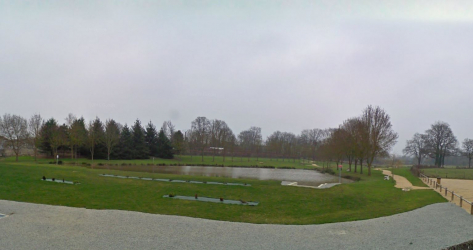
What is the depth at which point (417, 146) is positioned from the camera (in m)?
66.9

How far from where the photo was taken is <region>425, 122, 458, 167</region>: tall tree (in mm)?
59281

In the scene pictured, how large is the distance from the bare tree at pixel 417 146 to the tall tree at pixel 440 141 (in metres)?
1.99

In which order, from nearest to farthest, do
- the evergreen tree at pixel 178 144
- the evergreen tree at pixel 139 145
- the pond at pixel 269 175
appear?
the pond at pixel 269 175 < the evergreen tree at pixel 139 145 < the evergreen tree at pixel 178 144

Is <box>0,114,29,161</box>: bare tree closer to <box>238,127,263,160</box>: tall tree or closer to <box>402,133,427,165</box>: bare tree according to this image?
<box>238,127,263,160</box>: tall tree

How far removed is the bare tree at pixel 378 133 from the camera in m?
37.1

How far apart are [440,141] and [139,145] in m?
65.5

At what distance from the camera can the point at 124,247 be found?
730cm

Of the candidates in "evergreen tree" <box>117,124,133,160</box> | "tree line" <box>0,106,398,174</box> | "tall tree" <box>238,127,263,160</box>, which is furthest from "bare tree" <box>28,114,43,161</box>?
"tall tree" <box>238,127,263,160</box>

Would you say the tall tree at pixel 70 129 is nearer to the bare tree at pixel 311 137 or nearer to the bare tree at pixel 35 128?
the bare tree at pixel 35 128

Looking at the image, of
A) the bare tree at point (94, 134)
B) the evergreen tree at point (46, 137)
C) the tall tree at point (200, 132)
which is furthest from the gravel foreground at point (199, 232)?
the tall tree at point (200, 132)

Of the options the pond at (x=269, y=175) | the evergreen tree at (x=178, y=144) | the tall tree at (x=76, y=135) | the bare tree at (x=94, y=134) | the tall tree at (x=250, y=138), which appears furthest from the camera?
the tall tree at (x=250, y=138)

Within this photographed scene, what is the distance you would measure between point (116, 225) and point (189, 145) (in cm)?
6578

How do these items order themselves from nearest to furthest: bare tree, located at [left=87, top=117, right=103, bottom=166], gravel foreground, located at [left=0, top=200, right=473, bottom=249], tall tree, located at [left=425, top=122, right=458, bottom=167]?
gravel foreground, located at [left=0, top=200, right=473, bottom=249]
bare tree, located at [left=87, top=117, right=103, bottom=166]
tall tree, located at [left=425, top=122, right=458, bottom=167]

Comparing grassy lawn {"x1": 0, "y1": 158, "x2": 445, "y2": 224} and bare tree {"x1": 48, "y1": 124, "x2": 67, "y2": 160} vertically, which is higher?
bare tree {"x1": 48, "y1": 124, "x2": 67, "y2": 160}
